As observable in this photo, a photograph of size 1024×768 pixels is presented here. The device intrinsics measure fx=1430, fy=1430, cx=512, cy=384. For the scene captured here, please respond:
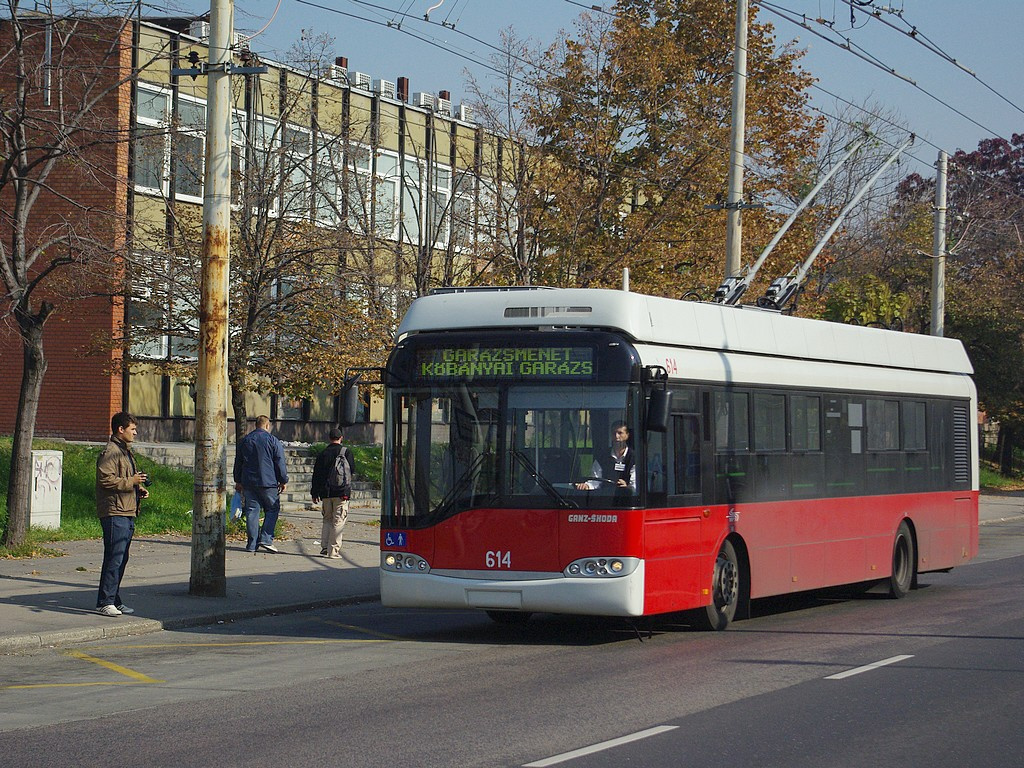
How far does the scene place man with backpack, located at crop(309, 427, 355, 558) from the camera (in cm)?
1981

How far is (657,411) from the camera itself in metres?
11.8

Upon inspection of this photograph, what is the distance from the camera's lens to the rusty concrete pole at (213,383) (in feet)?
49.3

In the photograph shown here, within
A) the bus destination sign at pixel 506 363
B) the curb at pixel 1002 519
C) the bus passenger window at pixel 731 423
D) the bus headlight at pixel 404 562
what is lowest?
the curb at pixel 1002 519

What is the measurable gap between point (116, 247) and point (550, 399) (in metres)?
11.1

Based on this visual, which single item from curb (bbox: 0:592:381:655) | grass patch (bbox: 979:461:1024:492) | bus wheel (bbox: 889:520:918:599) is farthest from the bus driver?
grass patch (bbox: 979:461:1024:492)

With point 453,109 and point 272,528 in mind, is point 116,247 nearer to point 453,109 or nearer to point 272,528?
point 272,528

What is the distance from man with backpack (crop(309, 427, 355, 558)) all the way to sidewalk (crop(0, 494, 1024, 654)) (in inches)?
12.3

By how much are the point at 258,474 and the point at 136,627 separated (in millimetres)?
6629

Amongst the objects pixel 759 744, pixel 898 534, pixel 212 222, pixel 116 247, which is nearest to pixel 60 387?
pixel 116 247

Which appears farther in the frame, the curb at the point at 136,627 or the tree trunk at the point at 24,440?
the tree trunk at the point at 24,440

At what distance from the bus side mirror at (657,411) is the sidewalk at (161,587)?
16.2 ft

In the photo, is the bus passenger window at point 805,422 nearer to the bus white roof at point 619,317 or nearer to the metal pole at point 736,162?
the bus white roof at point 619,317

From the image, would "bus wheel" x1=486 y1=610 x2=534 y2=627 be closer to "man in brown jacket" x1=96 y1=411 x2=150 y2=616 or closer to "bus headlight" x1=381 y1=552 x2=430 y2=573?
"bus headlight" x1=381 y1=552 x2=430 y2=573

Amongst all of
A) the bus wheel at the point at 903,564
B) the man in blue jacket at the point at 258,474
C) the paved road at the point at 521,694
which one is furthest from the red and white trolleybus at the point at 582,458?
the man in blue jacket at the point at 258,474
